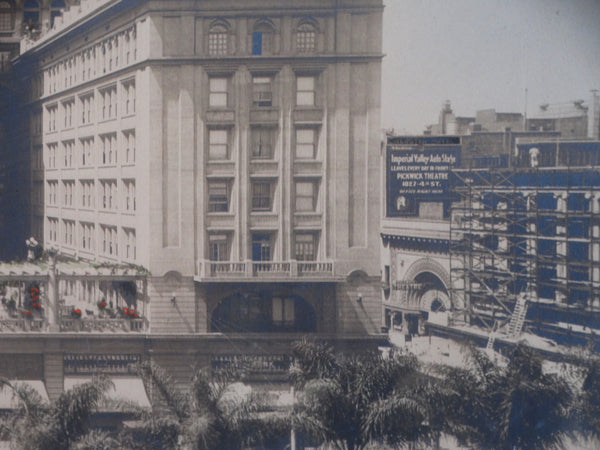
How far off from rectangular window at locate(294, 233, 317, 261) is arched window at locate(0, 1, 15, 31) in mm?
7956

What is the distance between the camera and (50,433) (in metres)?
14.7

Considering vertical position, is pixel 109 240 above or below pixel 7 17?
below

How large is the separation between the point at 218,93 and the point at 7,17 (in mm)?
5386

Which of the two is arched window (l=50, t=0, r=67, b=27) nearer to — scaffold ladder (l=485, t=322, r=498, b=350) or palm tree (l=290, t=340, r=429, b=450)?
palm tree (l=290, t=340, r=429, b=450)

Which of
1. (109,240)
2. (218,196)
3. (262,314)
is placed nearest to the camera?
(218,196)

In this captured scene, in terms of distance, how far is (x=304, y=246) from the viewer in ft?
54.2

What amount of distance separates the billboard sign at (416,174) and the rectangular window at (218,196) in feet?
10.8

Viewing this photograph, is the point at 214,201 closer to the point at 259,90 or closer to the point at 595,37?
the point at 259,90

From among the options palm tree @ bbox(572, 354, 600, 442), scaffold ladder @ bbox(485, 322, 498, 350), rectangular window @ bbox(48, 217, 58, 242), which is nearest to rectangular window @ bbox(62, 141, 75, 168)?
rectangular window @ bbox(48, 217, 58, 242)

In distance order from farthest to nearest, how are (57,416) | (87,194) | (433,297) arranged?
(87,194)
(433,297)
(57,416)

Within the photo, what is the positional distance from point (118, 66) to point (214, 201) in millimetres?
3489

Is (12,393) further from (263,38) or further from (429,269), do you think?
(429,269)

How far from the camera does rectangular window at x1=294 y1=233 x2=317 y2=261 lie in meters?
16.5

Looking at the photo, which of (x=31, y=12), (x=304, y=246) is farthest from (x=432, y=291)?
(x=31, y=12)
